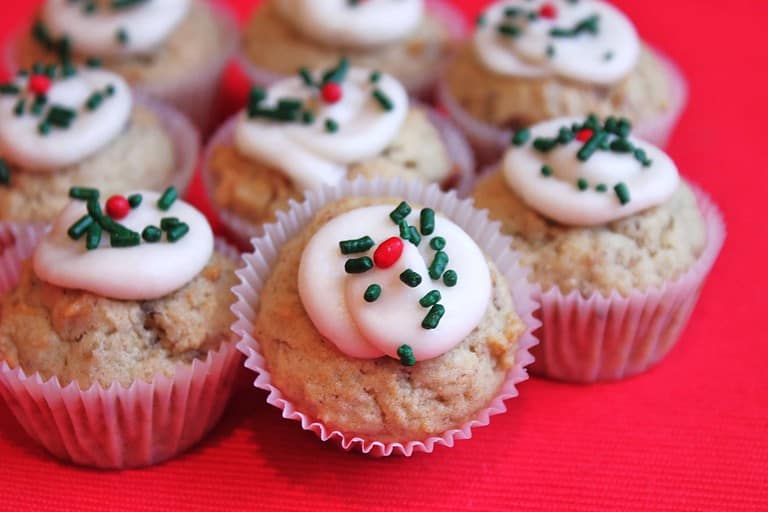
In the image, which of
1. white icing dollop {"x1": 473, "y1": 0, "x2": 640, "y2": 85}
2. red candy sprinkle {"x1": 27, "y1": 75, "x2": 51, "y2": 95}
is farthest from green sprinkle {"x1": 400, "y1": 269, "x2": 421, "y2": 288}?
red candy sprinkle {"x1": 27, "y1": 75, "x2": 51, "y2": 95}

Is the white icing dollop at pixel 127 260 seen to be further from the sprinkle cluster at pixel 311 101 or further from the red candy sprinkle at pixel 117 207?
the sprinkle cluster at pixel 311 101

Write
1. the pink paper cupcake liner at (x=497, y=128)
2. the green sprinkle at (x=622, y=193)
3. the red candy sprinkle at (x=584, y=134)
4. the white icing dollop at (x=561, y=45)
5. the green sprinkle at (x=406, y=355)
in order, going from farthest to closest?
the pink paper cupcake liner at (x=497, y=128) < the white icing dollop at (x=561, y=45) < the red candy sprinkle at (x=584, y=134) < the green sprinkle at (x=622, y=193) < the green sprinkle at (x=406, y=355)

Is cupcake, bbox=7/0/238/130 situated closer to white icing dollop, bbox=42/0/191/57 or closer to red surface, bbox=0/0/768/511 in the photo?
white icing dollop, bbox=42/0/191/57

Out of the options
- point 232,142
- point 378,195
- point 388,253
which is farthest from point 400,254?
point 232,142

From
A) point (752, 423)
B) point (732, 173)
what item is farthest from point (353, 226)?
point (732, 173)

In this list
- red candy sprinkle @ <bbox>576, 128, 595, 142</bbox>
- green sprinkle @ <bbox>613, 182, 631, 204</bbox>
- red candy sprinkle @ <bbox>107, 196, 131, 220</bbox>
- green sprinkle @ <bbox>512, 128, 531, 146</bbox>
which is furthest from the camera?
green sprinkle @ <bbox>512, 128, 531, 146</bbox>

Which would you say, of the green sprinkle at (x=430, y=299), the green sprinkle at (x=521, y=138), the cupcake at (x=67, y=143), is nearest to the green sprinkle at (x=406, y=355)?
the green sprinkle at (x=430, y=299)
